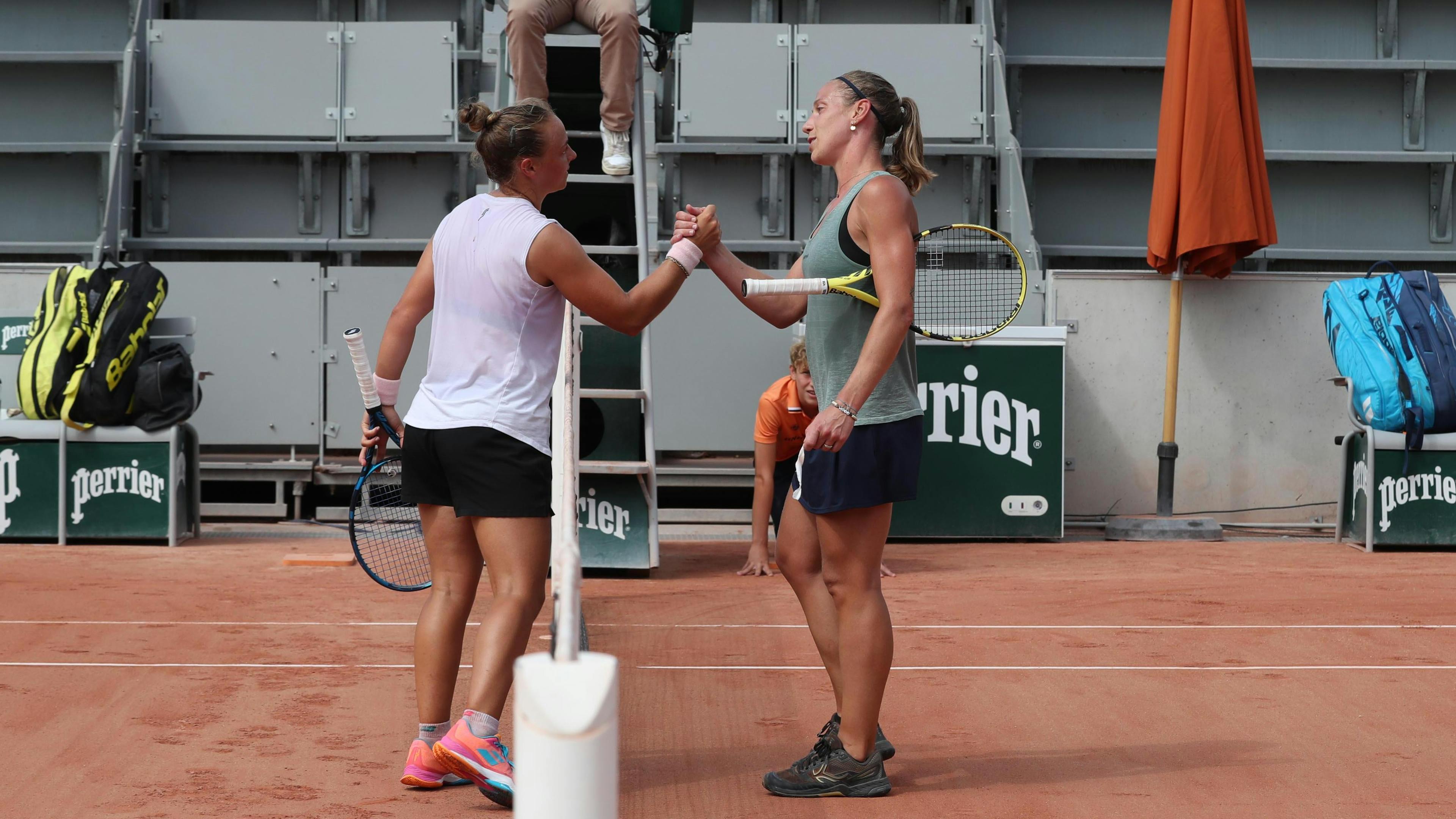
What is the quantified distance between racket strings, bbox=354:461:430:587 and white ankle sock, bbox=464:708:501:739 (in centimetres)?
206

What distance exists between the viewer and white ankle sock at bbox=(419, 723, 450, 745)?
3.19 m

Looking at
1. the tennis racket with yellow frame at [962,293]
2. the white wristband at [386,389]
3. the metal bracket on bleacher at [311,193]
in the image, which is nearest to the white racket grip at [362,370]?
the white wristband at [386,389]

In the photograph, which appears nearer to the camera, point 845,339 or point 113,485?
point 845,339

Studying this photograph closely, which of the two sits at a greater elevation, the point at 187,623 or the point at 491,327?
the point at 491,327

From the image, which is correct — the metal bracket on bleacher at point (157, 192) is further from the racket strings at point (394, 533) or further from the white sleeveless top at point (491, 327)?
the white sleeveless top at point (491, 327)

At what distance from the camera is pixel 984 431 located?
7.81 meters

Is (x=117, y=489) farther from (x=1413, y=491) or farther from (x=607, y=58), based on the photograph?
(x=1413, y=491)

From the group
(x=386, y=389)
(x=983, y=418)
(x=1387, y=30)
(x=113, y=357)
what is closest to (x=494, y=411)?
(x=386, y=389)

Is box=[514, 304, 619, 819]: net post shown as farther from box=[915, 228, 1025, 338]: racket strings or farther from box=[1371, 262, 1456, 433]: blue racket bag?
box=[1371, 262, 1456, 433]: blue racket bag

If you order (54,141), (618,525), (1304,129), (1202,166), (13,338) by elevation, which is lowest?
(618,525)

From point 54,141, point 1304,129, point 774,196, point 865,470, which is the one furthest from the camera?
point 1304,129

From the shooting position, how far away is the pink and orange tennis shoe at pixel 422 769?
3.16m

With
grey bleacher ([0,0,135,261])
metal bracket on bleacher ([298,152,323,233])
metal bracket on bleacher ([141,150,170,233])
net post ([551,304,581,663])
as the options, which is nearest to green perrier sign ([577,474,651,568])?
net post ([551,304,581,663])

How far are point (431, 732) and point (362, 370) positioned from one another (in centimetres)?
95
